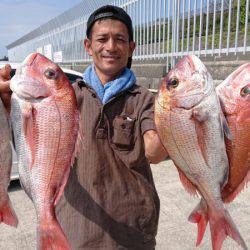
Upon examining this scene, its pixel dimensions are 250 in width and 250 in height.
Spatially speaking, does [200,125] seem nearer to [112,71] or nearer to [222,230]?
[222,230]

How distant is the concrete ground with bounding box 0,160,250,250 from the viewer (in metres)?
4.23

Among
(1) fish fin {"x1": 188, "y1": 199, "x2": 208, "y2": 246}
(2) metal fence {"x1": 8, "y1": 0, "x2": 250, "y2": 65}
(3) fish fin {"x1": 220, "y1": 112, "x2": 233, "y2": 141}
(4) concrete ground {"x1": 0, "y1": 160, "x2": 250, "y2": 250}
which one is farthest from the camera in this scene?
(2) metal fence {"x1": 8, "y1": 0, "x2": 250, "y2": 65}

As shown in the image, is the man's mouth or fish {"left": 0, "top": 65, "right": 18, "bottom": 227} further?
the man's mouth

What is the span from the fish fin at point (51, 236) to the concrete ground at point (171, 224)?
2330 millimetres

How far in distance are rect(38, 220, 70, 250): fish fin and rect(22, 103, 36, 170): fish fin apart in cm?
33

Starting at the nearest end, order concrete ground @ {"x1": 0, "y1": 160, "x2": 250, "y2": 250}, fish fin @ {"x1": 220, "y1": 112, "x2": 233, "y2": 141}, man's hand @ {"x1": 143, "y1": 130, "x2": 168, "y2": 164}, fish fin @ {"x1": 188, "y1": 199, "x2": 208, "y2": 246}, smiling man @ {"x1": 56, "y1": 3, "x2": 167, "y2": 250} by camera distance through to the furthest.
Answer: fish fin @ {"x1": 220, "y1": 112, "x2": 233, "y2": 141}, fish fin @ {"x1": 188, "y1": 199, "x2": 208, "y2": 246}, man's hand @ {"x1": 143, "y1": 130, "x2": 168, "y2": 164}, smiling man @ {"x1": 56, "y1": 3, "x2": 167, "y2": 250}, concrete ground @ {"x1": 0, "y1": 160, "x2": 250, "y2": 250}

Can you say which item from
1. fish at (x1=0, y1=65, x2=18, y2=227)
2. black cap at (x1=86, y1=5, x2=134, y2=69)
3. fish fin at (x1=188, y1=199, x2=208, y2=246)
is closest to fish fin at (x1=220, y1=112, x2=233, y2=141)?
fish fin at (x1=188, y1=199, x2=208, y2=246)

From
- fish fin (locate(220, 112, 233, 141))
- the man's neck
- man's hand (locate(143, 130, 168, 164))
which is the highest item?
the man's neck

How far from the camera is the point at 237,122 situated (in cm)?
200

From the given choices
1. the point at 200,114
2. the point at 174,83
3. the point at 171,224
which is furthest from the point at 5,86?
the point at 171,224

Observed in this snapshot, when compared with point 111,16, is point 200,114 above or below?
below

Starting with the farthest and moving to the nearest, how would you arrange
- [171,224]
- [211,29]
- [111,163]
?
[211,29] < [171,224] < [111,163]

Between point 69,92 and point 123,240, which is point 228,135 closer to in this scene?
point 69,92

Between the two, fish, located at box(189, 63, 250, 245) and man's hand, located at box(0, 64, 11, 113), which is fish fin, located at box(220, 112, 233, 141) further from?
man's hand, located at box(0, 64, 11, 113)
